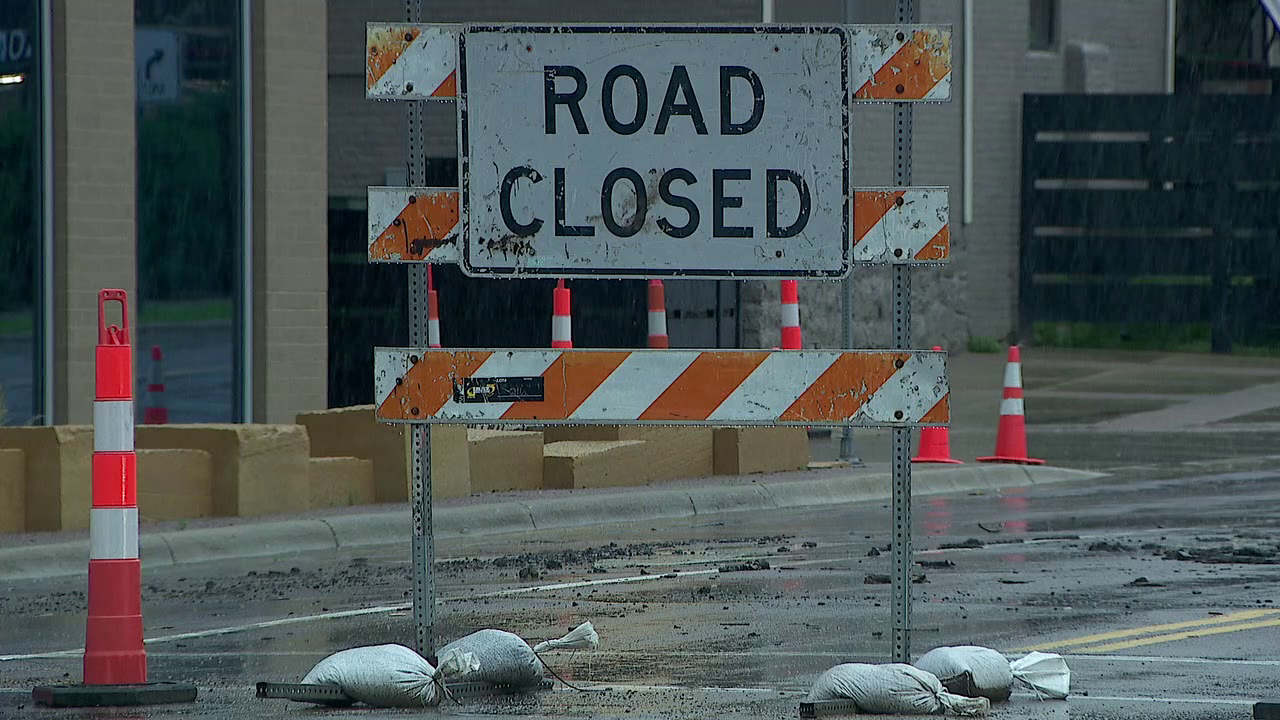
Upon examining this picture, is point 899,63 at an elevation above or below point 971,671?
above

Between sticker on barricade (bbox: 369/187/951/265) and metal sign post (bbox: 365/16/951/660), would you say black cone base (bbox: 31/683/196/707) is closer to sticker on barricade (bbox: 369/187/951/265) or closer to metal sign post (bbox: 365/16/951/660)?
metal sign post (bbox: 365/16/951/660)

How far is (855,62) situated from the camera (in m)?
6.89

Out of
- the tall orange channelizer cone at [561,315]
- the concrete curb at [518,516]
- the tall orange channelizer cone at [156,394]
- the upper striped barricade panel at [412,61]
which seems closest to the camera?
the upper striped barricade panel at [412,61]

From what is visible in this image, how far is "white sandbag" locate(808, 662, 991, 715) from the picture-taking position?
6.80m

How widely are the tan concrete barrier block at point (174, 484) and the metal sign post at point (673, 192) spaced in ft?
19.6

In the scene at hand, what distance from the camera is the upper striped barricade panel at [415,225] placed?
6965mm

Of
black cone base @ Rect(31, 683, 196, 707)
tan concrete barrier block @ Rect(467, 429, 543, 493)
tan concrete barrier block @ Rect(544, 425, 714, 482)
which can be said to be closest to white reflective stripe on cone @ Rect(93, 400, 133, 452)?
black cone base @ Rect(31, 683, 196, 707)

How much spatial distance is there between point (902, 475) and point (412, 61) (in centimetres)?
212

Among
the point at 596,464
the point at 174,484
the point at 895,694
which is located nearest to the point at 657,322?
the point at 596,464

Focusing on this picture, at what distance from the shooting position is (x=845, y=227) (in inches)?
272

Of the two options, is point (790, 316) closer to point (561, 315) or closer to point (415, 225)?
point (561, 315)

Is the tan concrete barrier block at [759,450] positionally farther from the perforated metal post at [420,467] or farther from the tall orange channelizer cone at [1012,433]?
the perforated metal post at [420,467]

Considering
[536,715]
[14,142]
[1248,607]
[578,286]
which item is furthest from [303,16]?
[536,715]

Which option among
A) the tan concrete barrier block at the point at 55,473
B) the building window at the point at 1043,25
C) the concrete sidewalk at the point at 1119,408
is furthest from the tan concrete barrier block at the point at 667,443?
the building window at the point at 1043,25
